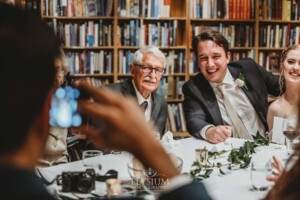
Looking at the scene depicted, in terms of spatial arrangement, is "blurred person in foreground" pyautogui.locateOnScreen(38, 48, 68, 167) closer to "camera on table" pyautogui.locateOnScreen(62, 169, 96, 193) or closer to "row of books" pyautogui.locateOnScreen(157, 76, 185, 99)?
"camera on table" pyautogui.locateOnScreen(62, 169, 96, 193)

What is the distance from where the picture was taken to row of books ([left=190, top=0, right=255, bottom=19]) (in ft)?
17.7

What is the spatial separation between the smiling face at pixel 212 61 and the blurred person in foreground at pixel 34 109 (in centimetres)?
284

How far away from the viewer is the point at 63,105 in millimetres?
876

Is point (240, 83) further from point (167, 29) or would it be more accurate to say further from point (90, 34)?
point (90, 34)

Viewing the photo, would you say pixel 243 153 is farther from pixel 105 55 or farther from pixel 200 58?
pixel 105 55

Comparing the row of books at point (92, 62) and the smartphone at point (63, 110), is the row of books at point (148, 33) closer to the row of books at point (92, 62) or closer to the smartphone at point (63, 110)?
the row of books at point (92, 62)

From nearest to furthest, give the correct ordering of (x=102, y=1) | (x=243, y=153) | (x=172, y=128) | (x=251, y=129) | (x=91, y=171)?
(x=91, y=171) → (x=243, y=153) → (x=251, y=129) → (x=102, y=1) → (x=172, y=128)

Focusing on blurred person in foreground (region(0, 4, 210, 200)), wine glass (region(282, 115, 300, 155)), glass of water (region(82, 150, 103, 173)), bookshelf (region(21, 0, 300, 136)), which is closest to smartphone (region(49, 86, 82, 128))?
blurred person in foreground (region(0, 4, 210, 200))

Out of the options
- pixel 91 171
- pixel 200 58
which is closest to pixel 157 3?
pixel 200 58

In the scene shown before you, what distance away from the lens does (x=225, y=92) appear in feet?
11.8

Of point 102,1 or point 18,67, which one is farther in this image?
point 102,1

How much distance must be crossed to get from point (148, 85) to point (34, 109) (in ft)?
8.47

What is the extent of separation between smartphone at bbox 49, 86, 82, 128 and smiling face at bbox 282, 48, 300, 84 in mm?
2644

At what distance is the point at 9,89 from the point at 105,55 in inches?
181
